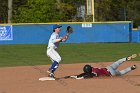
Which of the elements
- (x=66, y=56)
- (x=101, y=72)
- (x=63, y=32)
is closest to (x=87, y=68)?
(x=101, y=72)

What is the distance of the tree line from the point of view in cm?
5069

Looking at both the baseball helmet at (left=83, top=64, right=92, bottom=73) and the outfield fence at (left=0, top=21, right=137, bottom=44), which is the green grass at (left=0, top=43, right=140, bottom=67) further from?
the outfield fence at (left=0, top=21, right=137, bottom=44)

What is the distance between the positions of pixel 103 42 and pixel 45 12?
1271cm

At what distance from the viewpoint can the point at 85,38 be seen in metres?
39.4

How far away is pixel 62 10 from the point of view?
182ft

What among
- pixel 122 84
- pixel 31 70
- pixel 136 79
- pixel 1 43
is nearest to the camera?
pixel 122 84

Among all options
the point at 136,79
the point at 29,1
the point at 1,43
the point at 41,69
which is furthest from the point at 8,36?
the point at 136,79

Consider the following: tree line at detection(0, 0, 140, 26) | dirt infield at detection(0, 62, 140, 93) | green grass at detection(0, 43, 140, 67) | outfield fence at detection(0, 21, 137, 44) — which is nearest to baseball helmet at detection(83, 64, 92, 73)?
dirt infield at detection(0, 62, 140, 93)

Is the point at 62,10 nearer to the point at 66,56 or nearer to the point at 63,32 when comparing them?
the point at 63,32

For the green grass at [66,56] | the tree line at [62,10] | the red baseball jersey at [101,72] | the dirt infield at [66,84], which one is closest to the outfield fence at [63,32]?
the tree line at [62,10]

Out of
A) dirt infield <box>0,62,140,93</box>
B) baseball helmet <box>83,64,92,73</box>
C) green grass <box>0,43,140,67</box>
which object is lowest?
green grass <box>0,43,140,67</box>

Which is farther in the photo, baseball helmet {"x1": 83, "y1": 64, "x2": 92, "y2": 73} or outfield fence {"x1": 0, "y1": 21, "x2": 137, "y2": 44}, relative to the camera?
outfield fence {"x1": 0, "y1": 21, "x2": 137, "y2": 44}

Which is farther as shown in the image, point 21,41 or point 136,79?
point 21,41

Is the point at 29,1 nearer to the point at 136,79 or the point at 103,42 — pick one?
the point at 103,42
